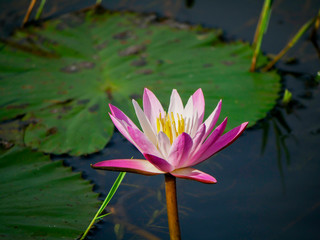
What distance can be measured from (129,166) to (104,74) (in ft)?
4.75

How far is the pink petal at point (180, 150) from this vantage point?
1.33 meters

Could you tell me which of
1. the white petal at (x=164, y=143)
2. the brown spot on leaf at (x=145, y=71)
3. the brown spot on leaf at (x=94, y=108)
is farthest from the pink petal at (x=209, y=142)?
the brown spot on leaf at (x=145, y=71)

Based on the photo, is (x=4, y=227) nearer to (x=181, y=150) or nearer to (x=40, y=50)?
(x=181, y=150)

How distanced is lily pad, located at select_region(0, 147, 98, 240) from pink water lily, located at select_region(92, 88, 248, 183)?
53cm

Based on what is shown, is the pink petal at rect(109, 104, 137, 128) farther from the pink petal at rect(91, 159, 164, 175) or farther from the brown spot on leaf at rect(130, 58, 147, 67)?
the brown spot on leaf at rect(130, 58, 147, 67)

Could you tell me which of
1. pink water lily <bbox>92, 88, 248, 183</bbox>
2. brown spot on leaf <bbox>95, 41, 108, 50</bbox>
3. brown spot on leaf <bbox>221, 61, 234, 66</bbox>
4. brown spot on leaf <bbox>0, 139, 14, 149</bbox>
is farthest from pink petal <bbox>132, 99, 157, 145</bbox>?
brown spot on leaf <bbox>95, 41, 108, 50</bbox>

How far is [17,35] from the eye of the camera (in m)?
3.13

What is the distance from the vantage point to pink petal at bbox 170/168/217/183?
1.37 m

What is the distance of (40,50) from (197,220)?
1931mm

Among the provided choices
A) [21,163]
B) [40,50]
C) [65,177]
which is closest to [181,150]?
[65,177]

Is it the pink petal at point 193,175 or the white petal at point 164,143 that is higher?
the white petal at point 164,143

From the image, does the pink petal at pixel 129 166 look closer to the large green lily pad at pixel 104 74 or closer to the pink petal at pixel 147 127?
the pink petal at pixel 147 127

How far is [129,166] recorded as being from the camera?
143 cm

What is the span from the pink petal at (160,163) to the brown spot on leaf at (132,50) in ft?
5.56
